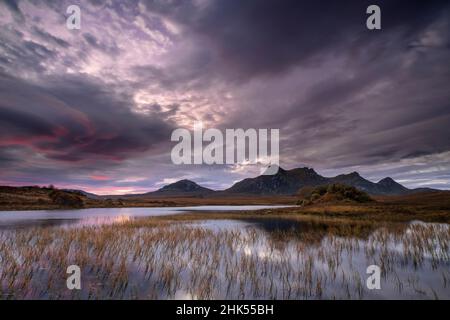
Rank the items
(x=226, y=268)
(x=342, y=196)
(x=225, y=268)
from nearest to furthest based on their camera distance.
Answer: (x=226, y=268)
(x=225, y=268)
(x=342, y=196)

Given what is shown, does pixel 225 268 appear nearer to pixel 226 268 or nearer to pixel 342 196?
pixel 226 268

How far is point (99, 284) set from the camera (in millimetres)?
12672

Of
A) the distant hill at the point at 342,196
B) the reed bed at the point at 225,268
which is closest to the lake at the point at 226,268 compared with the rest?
the reed bed at the point at 225,268

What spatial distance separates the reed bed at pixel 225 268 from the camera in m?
11.9

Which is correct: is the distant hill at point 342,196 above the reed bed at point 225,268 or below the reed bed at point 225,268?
above

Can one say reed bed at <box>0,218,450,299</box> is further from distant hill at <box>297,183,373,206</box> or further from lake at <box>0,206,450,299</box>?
distant hill at <box>297,183,373,206</box>

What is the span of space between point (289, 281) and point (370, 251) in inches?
420

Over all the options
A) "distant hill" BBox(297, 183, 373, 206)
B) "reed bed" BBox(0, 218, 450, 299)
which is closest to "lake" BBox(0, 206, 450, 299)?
"reed bed" BBox(0, 218, 450, 299)

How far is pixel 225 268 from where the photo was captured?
15484 mm

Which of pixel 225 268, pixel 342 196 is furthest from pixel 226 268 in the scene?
pixel 342 196

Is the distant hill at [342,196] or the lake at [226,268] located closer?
the lake at [226,268]

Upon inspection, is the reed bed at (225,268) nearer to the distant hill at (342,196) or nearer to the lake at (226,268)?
the lake at (226,268)

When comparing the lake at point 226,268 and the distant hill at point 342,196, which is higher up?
the distant hill at point 342,196

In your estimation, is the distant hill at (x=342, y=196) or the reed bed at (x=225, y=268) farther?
the distant hill at (x=342, y=196)
